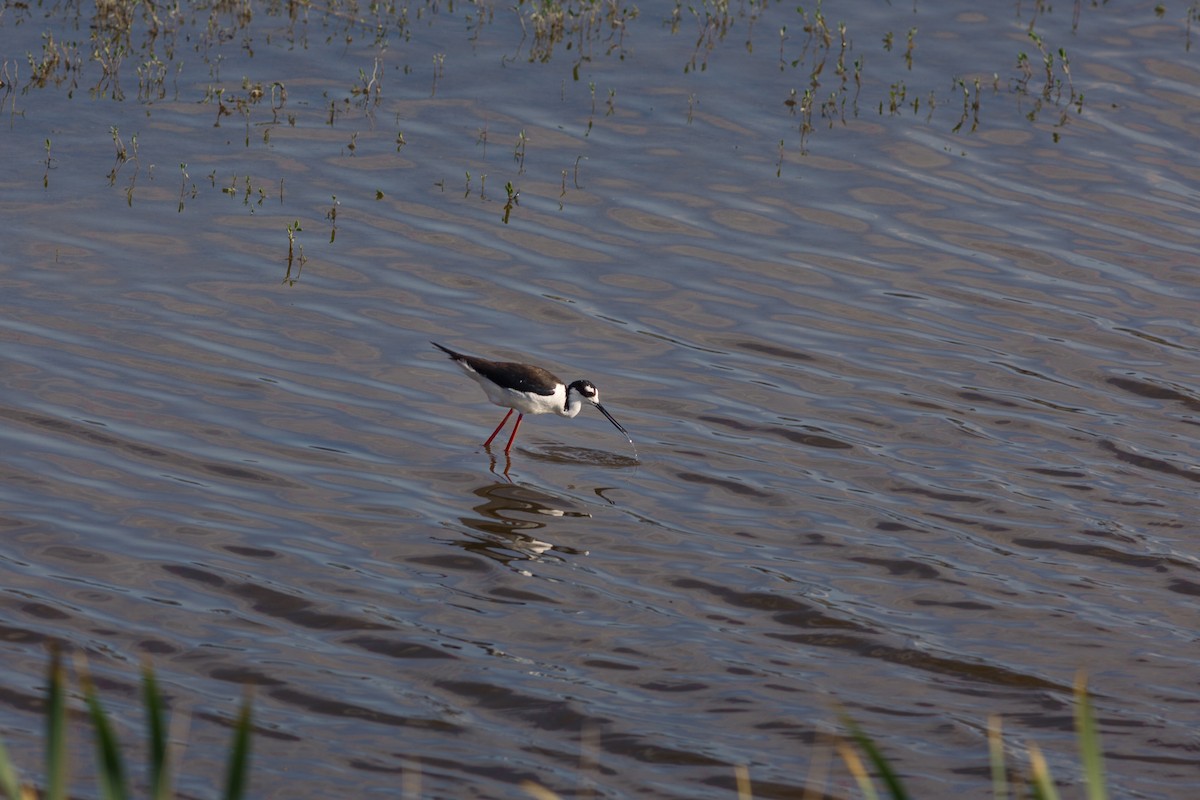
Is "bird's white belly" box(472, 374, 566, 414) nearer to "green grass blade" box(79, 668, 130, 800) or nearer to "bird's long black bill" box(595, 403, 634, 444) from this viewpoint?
"bird's long black bill" box(595, 403, 634, 444)

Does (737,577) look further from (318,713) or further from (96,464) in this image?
(96,464)

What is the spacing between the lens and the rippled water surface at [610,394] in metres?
6.91

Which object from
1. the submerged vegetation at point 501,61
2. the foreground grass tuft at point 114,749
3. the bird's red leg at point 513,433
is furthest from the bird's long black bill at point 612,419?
the foreground grass tuft at point 114,749

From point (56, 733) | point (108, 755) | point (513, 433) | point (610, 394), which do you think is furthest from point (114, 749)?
point (610, 394)

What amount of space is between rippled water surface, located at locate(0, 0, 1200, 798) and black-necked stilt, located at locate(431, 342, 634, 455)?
33cm

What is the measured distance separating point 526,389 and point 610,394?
0.97m

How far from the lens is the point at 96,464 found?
904cm

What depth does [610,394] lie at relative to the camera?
1084cm

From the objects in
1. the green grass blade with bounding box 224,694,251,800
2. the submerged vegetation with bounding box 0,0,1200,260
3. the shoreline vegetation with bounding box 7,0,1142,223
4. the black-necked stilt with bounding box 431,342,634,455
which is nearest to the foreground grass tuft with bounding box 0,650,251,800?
the green grass blade with bounding box 224,694,251,800

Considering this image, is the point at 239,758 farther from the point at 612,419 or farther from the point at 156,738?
the point at 612,419

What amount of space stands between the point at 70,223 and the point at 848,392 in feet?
21.2

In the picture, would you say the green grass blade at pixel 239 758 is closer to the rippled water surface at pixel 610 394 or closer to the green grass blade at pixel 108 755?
the green grass blade at pixel 108 755

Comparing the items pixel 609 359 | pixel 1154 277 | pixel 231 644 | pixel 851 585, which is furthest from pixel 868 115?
pixel 231 644

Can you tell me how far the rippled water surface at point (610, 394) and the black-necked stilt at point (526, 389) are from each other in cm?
33
